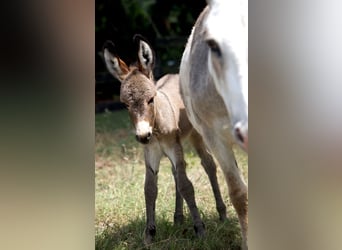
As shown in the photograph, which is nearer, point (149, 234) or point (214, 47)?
point (214, 47)

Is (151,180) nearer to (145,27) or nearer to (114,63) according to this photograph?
(114,63)

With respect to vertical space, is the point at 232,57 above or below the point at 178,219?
above

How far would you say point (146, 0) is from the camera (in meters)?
3.93

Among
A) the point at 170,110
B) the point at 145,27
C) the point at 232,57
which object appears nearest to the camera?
the point at 232,57

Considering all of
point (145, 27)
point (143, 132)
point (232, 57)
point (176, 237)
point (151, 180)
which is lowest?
point (176, 237)

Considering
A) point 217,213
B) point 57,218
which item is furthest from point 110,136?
point 57,218

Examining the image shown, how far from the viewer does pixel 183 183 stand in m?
1.96

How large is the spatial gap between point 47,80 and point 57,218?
1.27 feet

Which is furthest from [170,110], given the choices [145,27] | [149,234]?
[145,27]

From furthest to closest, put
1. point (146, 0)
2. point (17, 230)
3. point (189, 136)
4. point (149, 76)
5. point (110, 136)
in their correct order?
point (146, 0) < point (110, 136) < point (189, 136) < point (149, 76) < point (17, 230)

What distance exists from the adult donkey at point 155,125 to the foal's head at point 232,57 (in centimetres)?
36

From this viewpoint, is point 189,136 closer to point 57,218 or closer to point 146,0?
point 57,218

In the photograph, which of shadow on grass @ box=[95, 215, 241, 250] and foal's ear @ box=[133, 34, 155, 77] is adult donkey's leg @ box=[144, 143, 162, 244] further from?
foal's ear @ box=[133, 34, 155, 77]

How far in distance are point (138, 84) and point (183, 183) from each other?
0.41m
